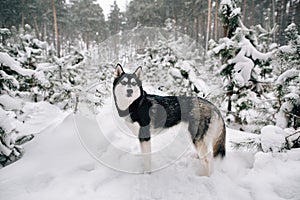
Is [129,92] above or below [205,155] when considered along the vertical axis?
above

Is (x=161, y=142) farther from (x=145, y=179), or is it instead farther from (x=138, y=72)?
(x=138, y=72)

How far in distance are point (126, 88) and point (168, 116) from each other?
830mm

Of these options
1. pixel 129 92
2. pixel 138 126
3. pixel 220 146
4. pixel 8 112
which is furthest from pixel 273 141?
pixel 8 112

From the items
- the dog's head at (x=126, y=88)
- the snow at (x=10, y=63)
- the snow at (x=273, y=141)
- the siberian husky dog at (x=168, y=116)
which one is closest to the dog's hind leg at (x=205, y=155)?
the siberian husky dog at (x=168, y=116)

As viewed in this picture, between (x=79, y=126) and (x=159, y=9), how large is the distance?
20671 mm

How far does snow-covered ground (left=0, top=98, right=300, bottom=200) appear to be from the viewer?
2.34 metres

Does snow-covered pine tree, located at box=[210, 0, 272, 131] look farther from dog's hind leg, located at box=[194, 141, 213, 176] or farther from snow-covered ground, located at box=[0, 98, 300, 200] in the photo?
dog's hind leg, located at box=[194, 141, 213, 176]

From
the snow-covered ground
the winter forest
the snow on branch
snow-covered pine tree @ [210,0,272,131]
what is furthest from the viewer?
snow-covered pine tree @ [210,0,272,131]

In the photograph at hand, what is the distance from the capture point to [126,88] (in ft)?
9.20

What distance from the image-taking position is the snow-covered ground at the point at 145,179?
7.68 feet

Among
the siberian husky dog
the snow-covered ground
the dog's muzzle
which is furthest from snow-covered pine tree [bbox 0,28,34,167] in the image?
the dog's muzzle

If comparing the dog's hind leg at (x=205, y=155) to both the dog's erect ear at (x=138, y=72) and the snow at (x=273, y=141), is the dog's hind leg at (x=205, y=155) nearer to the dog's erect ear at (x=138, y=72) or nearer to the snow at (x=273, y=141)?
the snow at (x=273, y=141)

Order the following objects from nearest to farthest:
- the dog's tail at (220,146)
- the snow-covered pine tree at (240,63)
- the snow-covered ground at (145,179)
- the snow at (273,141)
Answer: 1. the snow-covered ground at (145,179)
2. the snow at (273,141)
3. the dog's tail at (220,146)
4. the snow-covered pine tree at (240,63)

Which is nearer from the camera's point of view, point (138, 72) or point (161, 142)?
point (138, 72)
